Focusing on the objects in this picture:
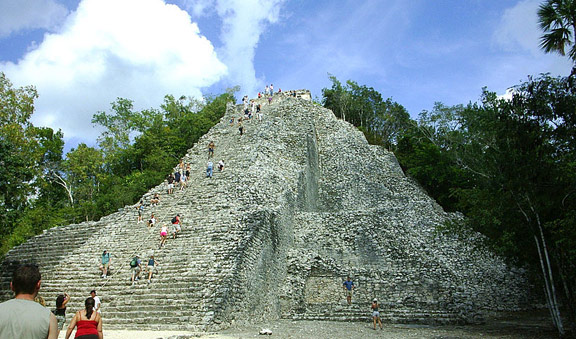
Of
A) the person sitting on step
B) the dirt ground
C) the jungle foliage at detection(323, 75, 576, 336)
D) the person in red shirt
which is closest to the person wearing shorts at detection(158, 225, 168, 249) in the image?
the person sitting on step

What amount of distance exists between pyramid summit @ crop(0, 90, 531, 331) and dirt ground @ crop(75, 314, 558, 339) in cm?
52

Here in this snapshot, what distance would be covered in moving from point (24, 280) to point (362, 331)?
8.99 m

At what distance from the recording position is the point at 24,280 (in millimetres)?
2949

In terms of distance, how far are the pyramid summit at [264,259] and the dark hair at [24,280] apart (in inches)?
254

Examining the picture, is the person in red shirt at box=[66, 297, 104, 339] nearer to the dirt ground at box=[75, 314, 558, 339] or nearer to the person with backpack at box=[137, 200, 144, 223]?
the dirt ground at box=[75, 314, 558, 339]

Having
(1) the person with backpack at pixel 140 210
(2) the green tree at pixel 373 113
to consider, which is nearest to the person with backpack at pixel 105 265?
(1) the person with backpack at pixel 140 210

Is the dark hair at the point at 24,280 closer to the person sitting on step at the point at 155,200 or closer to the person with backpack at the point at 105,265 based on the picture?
the person with backpack at the point at 105,265

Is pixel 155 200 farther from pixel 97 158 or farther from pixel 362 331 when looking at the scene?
pixel 97 158

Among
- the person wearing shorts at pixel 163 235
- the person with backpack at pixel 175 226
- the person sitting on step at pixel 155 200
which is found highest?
the person sitting on step at pixel 155 200

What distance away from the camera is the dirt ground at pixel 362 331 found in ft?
28.0

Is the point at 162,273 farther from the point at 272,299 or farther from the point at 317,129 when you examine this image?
the point at 317,129

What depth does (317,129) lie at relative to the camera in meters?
28.6

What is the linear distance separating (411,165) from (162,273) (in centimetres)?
2146

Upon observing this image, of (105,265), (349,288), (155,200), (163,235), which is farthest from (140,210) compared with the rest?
(349,288)
